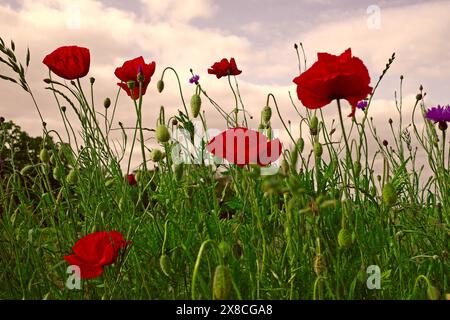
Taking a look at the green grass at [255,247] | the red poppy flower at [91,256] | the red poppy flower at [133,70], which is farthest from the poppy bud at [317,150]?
the red poppy flower at [91,256]

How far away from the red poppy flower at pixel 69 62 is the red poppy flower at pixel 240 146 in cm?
69

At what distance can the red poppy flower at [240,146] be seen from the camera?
123 centimetres

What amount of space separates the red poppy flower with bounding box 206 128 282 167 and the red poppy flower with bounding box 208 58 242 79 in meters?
1.26

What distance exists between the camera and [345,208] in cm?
135

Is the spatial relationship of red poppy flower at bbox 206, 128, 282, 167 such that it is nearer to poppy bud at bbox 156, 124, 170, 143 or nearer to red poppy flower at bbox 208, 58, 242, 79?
poppy bud at bbox 156, 124, 170, 143

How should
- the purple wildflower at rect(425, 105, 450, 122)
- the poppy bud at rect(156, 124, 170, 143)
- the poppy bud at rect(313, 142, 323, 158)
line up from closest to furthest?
the poppy bud at rect(156, 124, 170, 143) < the poppy bud at rect(313, 142, 323, 158) < the purple wildflower at rect(425, 105, 450, 122)

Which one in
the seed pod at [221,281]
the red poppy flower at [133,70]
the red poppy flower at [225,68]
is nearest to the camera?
the seed pod at [221,281]

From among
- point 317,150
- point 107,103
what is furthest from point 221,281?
point 107,103

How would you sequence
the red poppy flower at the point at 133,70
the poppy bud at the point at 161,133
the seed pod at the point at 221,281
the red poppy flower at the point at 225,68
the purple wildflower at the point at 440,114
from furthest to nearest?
the red poppy flower at the point at 225,68 < the purple wildflower at the point at 440,114 < the red poppy flower at the point at 133,70 < the poppy bud at the point at 161,133 < the seed pod at the point at 221,281

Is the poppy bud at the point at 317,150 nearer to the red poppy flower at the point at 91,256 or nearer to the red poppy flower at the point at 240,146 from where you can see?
the red poppy flower at the point at 240,146

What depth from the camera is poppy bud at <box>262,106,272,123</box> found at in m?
1.84

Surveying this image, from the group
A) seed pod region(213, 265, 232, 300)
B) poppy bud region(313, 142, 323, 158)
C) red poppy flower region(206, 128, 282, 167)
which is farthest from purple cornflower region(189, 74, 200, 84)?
seed pod region(213, 265, 232, 300)

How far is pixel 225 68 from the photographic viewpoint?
8.13 ft

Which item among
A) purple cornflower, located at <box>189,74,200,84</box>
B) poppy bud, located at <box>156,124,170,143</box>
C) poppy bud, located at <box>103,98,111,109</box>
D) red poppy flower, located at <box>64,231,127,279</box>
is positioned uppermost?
purple cornflower, located at <box>189,74,200,84</box>
